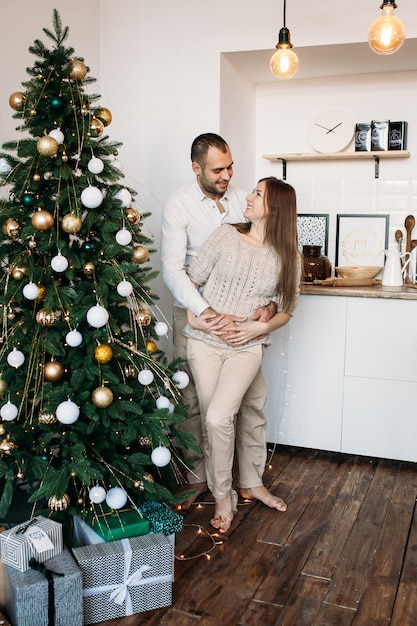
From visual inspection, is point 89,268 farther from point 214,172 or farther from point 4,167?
point 214,172

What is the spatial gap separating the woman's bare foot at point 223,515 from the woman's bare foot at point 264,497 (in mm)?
210

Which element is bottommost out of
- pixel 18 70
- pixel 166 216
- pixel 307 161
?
pixel 166 216

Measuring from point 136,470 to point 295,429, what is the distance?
4.54 feet

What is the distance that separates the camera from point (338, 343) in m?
3.46

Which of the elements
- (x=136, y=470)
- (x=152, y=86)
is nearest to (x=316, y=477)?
(x=136, y=470)

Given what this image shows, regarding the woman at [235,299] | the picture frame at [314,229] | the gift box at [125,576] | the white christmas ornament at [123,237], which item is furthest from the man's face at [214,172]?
the gift box at [125,576]

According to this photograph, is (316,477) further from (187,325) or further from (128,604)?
(128,604)

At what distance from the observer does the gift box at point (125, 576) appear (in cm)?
206

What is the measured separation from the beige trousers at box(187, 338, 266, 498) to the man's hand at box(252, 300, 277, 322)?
0.42ft

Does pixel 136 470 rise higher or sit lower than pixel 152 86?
lower

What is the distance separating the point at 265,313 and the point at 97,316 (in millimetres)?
865

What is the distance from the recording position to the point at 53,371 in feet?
7.45

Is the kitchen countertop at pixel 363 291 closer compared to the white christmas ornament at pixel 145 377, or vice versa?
the white christmas ornament at pixel 145 377

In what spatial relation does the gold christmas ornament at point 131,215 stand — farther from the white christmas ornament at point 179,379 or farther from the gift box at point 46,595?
the gift box at point 46,595
